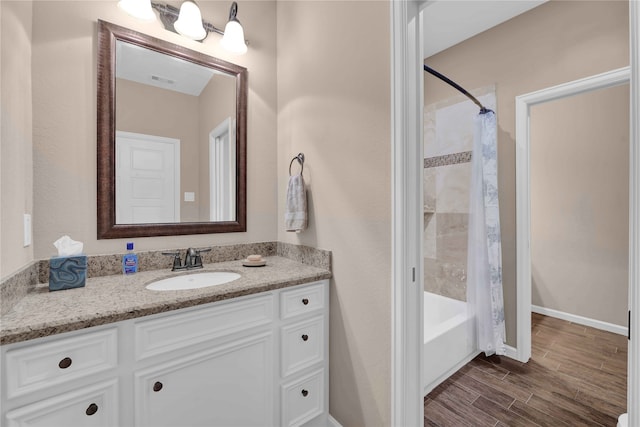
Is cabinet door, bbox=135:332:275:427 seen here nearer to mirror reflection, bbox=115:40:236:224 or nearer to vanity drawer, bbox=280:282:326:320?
vanity drawer, bbox=280:282:326:320

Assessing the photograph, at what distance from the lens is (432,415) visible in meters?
1.69

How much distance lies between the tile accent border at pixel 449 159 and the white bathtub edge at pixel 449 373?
161cm

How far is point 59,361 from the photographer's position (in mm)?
886

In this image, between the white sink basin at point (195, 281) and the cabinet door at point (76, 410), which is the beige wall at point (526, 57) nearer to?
the white sink basin at point (195, 281)

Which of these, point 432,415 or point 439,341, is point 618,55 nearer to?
point 439,341

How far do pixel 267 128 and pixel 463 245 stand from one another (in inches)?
75.4

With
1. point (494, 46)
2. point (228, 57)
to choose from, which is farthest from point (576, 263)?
point (228, 57)

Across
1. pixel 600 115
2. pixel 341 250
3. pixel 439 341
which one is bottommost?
pixel 439 341

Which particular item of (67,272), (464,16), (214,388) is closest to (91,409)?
(214,388)

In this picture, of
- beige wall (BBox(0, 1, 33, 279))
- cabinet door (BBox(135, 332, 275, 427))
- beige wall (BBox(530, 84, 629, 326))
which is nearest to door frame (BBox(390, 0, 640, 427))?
cabinet door (BBox(135, 332, 275, 427))

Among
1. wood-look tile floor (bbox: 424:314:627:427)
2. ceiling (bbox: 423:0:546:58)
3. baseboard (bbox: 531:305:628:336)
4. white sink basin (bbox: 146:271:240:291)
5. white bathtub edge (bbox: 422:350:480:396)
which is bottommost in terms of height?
wood-look tile floor (bbox: 424:314:627:427)

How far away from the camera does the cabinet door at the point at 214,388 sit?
1.06 metres

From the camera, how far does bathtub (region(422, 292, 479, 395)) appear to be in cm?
188

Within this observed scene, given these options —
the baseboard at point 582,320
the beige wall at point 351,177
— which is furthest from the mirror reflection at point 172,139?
the baseboard at point 582,320
